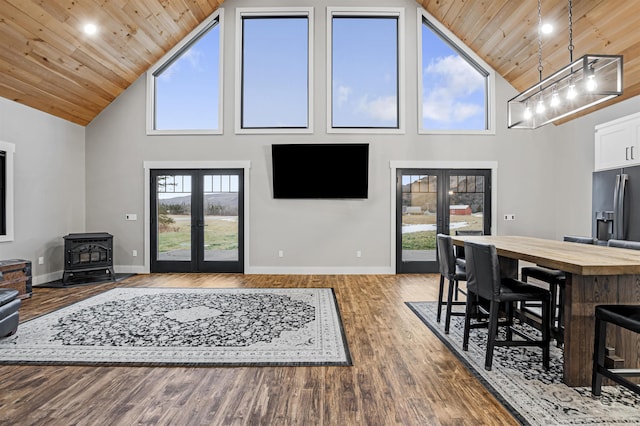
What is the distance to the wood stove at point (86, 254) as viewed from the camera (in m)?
5.56

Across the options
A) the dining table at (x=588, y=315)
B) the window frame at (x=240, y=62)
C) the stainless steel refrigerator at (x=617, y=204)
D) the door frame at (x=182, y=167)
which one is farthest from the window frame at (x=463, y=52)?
the dining table at (x=588, y=315)

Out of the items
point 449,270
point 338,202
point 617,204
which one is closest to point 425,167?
point 338,202

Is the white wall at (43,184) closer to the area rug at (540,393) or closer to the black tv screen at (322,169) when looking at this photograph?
the black tv screen at (322,169)

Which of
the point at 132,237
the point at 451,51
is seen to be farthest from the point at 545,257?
the point at 132,237

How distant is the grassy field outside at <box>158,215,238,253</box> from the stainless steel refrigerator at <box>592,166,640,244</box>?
5.44 m

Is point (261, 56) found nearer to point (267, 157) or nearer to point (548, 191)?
point (267, 157)

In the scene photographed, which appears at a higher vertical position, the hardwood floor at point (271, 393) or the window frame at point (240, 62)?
the window frame at point (240, 62)

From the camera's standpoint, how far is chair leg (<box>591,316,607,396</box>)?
216cm

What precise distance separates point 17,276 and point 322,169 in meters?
4.68

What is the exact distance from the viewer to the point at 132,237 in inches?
258

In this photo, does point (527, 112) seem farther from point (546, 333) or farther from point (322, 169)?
point (322, 169)

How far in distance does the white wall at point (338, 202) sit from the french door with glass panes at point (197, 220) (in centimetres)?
27

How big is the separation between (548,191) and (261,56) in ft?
19.4

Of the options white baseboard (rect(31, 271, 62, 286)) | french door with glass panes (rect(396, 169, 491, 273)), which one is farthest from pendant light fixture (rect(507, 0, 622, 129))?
white baseboard (rect(31, 271, 62, 286))
